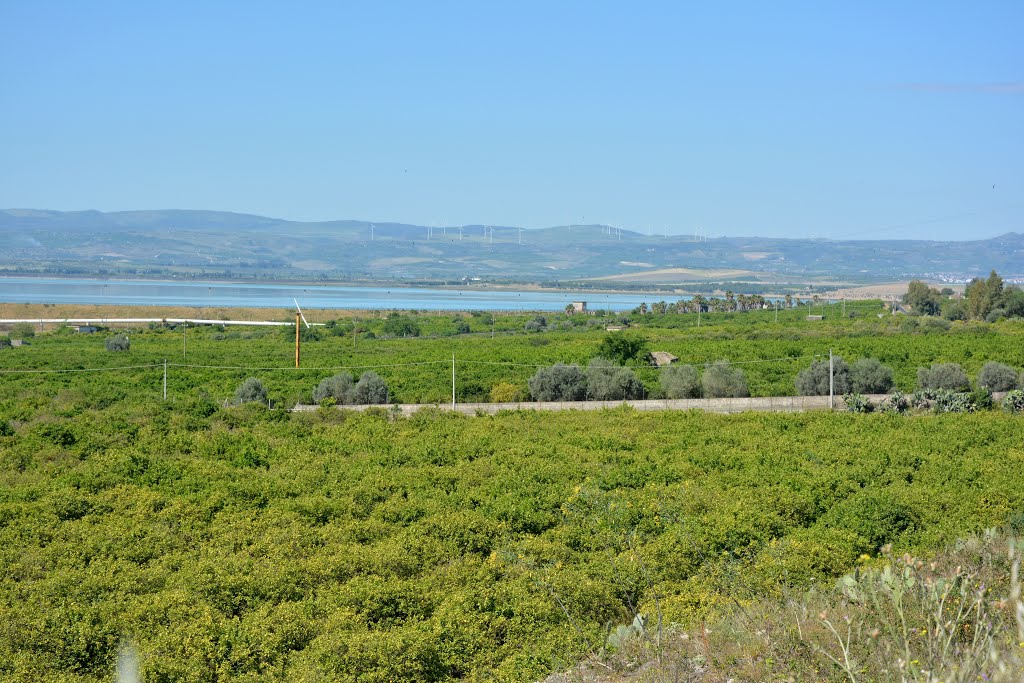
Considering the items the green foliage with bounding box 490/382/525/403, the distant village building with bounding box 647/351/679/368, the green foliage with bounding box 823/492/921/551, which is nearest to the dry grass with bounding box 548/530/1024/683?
the green foliage with bounding box 823/492/921/551

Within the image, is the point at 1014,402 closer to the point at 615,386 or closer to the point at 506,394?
the point at 615,386

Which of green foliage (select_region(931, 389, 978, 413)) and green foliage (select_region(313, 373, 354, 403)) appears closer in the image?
green foliage (select_region(931, 389, 978, 413))

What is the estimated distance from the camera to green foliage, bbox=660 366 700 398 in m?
31.9

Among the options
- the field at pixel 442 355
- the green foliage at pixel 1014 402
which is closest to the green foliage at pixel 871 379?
the field at pixel 442 355

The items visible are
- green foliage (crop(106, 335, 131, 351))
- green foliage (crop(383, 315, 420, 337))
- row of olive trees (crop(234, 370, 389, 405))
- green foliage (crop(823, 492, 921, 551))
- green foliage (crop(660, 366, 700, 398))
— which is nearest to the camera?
green foliage (crop(823, 492, 921, 551))

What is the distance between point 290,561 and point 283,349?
133ft

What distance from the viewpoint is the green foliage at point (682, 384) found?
31.9 meters

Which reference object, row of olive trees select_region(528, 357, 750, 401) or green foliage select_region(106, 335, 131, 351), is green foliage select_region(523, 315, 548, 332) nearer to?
green foliage select_region(106, 335, 131, 351)

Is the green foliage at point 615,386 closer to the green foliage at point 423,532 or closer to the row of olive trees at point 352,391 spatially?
the row of olive trees at point 352,391

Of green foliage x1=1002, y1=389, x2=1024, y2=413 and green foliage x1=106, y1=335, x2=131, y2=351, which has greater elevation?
green foliage x1=1002, y1=389, x2=1024, y2=413

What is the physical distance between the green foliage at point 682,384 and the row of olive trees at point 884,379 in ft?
10.5

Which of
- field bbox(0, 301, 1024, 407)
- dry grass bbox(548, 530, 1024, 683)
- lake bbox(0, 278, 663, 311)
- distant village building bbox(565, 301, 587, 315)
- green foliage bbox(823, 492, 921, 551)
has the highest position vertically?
dry grass bbox(548, 530, 1024, 683)

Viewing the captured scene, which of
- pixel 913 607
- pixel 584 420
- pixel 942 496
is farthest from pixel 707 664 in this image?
pixel 584 420

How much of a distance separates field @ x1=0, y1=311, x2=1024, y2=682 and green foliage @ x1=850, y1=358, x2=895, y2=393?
314 inches
